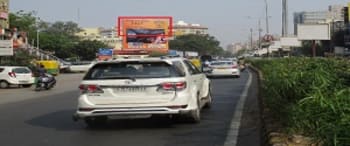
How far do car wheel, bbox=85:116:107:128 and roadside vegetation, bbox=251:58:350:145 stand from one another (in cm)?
331

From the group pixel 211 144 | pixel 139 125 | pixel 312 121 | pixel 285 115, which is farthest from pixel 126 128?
pixel 312 121

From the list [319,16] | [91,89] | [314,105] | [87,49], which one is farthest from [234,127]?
[87,49]

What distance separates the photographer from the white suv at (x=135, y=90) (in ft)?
37.2

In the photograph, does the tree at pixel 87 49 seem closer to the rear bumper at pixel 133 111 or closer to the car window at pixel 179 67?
the car window at pixel 179 67

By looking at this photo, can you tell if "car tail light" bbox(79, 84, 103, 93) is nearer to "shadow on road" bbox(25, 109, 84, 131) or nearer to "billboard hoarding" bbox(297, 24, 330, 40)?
"shadow on road" bbox(25, 109, 84, 131)

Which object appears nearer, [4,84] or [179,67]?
[179,67]

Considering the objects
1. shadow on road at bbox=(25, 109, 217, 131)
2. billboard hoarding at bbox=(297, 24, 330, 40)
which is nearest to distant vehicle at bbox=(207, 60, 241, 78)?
billboard hoarding at bbox=(297, 24, 330, 40)

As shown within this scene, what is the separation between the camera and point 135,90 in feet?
37.3

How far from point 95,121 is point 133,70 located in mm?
1604

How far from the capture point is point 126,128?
39.1 ft

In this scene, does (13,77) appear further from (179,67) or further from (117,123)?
(179,67)

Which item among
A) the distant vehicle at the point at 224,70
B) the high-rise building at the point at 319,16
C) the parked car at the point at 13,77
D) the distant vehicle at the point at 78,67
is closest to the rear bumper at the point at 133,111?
the parked car at the point at 13,77

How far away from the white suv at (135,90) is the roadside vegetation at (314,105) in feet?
5.38

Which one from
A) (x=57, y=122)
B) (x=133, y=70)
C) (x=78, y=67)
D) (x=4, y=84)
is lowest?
(x=4, y=84)
